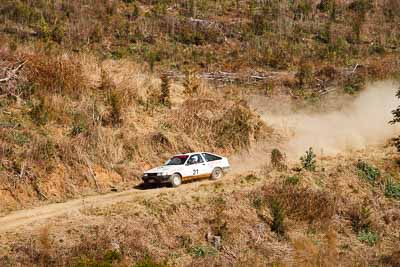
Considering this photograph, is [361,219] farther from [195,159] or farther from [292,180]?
[195,159]

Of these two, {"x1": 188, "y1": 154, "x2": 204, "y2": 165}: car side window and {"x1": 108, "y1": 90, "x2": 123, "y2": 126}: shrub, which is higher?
{"x1": 108, "y1": 90, "x2": 123, "y2": 126}: shrub

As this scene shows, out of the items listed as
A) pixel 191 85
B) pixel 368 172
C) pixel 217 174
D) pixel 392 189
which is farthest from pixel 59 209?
pixel 191 85

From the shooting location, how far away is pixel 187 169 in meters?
21.4

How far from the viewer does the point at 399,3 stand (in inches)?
2101

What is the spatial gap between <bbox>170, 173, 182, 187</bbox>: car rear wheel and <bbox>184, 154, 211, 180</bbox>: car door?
0.29m

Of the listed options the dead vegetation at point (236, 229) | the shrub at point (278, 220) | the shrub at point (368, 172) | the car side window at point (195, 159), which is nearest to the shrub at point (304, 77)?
the shrub at point (368, 172)

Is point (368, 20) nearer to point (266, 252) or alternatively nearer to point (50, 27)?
point (50, 27)

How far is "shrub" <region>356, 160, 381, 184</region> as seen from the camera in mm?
22797

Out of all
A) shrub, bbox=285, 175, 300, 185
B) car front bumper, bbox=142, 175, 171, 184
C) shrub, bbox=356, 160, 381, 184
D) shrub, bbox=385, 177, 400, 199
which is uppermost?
shrub, bbox=285, 175, 300, 185

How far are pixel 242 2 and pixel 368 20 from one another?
11956 millimetres

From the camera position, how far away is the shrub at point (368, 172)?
74.8 feet

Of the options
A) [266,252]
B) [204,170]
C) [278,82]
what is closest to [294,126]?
[278,82]

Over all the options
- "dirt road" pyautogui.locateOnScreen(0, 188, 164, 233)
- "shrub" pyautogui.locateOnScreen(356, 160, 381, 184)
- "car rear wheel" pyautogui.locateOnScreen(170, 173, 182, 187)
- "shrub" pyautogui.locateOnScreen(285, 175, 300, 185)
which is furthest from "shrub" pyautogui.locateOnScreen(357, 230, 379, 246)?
"dirt road" pyautogui.locateOnScreen(0, 188, 164, 233)

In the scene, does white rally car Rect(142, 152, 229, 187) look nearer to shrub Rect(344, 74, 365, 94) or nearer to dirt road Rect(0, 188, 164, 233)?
dirt road Rect(0, 188, 164, 233)
